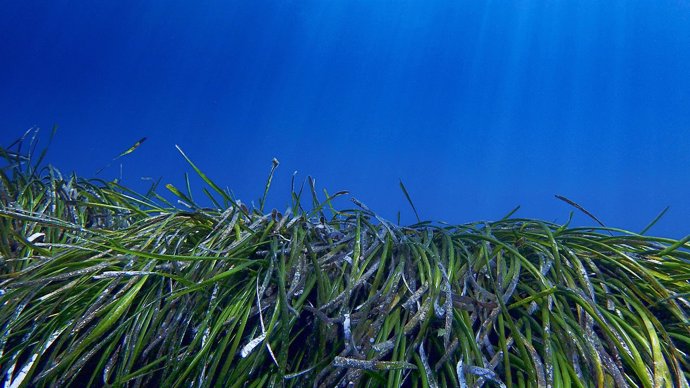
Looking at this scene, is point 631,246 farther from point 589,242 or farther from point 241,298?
point 241,298

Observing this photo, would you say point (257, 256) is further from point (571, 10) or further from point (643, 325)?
point (571, 10)

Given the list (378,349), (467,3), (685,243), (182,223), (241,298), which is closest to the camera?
(378,349)

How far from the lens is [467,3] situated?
15.8 metres

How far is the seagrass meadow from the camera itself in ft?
2.44

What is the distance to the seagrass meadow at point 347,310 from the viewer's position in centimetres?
74

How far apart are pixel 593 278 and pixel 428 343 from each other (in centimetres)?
31

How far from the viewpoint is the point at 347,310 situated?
2.61 feet

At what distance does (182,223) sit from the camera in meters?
1.09

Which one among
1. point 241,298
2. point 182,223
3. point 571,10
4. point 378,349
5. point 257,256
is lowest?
point 378,349

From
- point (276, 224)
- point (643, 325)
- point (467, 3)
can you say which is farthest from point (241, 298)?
point (467, 3)

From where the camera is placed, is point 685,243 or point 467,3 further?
point 467,3

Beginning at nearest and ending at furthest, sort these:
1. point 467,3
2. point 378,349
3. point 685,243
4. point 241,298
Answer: point 378,349 → point 241,298 → point 685,243 → point 467,3

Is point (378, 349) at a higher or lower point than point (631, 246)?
lower

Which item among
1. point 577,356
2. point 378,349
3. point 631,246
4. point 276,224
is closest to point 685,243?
point 631,246
